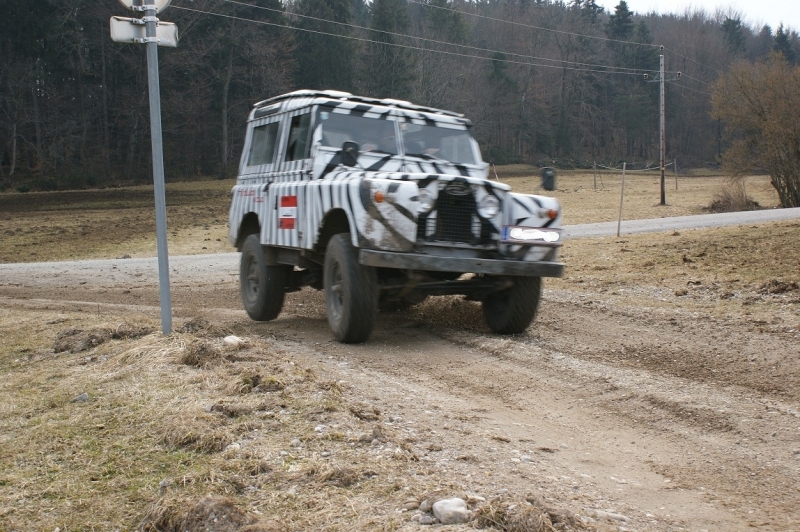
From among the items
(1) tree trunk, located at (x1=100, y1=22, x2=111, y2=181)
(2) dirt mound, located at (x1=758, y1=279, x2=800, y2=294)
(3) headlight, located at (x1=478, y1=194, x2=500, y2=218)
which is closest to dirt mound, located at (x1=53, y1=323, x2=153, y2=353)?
(3) headlight, located at (x1=478, y1=194, x2=500, y2=218)

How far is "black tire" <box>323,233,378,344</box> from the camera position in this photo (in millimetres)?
8148

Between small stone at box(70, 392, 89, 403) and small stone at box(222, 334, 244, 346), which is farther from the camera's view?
small stone at box(222, 334, 244, 346)

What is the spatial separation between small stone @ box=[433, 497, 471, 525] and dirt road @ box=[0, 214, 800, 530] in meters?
0.36

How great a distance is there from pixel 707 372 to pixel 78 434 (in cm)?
496

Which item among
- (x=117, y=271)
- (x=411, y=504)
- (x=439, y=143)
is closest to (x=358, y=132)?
(x=439, y=143)

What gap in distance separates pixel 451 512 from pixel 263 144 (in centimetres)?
752

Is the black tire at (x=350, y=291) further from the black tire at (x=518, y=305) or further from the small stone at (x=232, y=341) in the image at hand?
the black tire at (x=518, y=305)

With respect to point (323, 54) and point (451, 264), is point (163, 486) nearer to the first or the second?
point (451, 264)

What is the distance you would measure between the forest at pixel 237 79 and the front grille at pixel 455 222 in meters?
34.1

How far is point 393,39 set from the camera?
Answer: 62469 millimetres

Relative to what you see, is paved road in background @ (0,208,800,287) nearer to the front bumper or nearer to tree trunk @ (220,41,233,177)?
the front bumper

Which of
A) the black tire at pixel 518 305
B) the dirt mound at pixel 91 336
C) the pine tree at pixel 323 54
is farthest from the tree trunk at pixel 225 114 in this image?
the black tire at pixel 518 305

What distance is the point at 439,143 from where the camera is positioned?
9.87 meters

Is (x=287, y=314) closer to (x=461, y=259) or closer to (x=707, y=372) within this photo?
(x=461, y=259)
